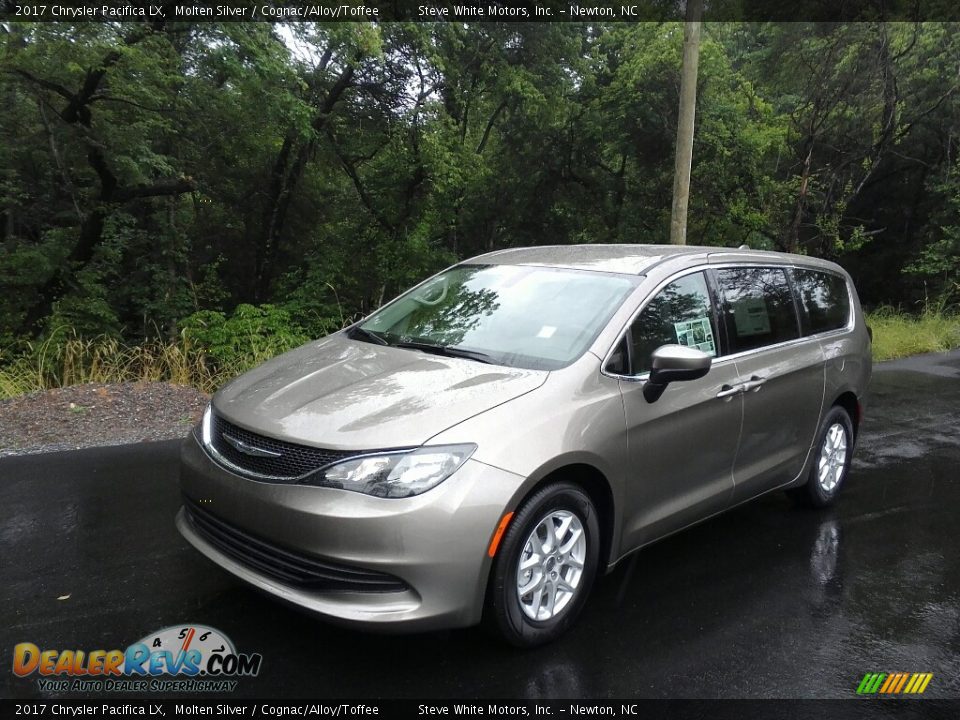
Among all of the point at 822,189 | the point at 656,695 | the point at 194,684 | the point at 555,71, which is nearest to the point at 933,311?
the point at 822,189

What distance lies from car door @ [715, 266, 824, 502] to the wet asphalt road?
503 millimetres

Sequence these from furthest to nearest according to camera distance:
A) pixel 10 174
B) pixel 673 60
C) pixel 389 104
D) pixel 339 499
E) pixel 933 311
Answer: pixel 933 311 → pixel 389 104 → pixel 673 60 → pixel 10 174 → pixel 339 499

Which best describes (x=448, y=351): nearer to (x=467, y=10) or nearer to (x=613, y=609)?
(x=613, y=609)

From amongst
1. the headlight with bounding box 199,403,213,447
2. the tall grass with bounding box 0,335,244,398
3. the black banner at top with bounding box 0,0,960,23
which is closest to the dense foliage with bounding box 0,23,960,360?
the black banner at top with bounding box 0,0,960,23

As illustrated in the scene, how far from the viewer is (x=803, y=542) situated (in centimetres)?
447

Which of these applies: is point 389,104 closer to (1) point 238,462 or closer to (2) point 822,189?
(2) point 822,189

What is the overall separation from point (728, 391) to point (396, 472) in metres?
2.06

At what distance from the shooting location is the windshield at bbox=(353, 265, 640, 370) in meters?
3.57

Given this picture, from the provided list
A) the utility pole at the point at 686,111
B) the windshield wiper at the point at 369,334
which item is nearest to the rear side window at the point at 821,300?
the windshield wiper at the point at 369,334

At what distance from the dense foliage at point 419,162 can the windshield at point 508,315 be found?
25.6 ft

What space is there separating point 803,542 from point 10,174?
1397 centimetres

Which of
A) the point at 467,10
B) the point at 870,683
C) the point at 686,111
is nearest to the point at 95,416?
the point at 870,683

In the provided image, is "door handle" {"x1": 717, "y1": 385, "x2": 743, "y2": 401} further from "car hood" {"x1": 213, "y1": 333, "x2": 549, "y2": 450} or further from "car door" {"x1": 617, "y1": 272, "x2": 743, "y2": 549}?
"car hood" {"x1": 213, "y1": 333, "x2": 549, "y2": 450}

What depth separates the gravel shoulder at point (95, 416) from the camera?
605 centimetres
